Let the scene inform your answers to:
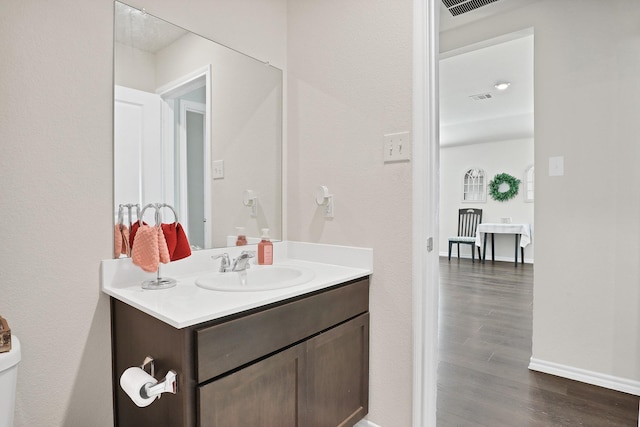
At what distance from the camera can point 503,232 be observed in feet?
20.9

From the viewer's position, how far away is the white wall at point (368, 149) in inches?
58.5

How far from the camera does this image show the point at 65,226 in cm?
117

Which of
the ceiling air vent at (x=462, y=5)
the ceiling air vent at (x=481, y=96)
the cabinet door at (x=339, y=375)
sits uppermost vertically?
the ceiling air vent at (x=481, y=96)

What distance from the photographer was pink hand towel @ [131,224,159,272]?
1.22m

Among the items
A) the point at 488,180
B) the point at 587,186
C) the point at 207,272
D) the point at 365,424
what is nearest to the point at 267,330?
the point at 207,272

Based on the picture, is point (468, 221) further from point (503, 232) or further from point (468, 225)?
point (503, 232)

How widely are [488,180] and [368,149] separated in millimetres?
6213

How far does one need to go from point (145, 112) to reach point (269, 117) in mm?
658

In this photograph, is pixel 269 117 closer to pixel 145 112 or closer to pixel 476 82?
pixel 145 112

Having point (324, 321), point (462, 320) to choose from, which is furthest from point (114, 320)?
point (462, 320)

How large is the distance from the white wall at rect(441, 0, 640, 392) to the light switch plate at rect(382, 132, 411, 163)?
133 centimetres

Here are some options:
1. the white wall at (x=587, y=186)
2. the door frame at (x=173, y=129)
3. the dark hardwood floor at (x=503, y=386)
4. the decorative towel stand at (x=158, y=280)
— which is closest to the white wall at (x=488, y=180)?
the dark hardwood floor at (x=503, y=386)

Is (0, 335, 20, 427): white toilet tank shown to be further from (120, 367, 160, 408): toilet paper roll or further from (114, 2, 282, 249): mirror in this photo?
(114, 2, 282, 249): mirror

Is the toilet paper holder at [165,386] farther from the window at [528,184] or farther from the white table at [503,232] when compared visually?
the window at [528,184]
